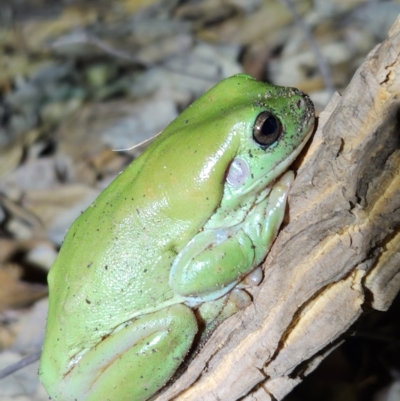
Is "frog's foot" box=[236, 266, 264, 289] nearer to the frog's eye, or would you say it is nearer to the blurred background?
the frog's eye

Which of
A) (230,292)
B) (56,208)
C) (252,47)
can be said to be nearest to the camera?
(230,292)

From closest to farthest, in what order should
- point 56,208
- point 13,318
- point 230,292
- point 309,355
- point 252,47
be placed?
point 309,355 → point 230,292 → point 13,318 → point 56,208 → point 252,47


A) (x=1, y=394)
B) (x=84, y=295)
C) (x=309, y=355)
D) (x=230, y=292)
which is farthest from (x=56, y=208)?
(x=309, y=355)

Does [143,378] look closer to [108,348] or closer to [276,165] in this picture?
[108,348]

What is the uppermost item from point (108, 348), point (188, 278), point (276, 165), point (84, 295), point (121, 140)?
point (276, 165)

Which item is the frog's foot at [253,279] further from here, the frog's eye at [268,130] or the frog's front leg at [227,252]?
the frog's eye at [268,130]

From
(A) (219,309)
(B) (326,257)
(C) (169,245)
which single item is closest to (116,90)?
(C) (169,245)

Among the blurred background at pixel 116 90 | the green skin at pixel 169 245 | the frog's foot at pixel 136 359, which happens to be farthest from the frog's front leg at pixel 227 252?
the blurred background at pixel 116 90
